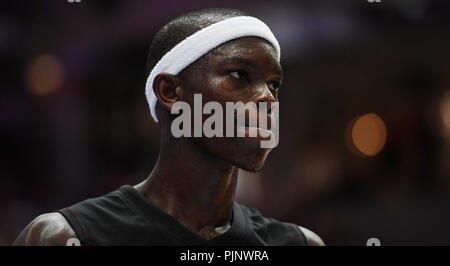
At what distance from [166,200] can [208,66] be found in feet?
1.55

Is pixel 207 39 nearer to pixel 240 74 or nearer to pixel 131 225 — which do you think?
pixel 240 74

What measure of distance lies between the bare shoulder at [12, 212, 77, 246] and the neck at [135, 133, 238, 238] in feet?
0.97

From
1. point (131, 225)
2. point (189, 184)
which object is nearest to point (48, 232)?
point (131, 225)

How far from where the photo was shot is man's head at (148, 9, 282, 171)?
1793 millimetres

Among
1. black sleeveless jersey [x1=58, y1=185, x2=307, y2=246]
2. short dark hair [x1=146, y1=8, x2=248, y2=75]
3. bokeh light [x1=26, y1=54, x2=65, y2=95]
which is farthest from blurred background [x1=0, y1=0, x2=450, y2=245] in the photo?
black sleeveless jersey [x1=58, y1=185, x2=307, y2=246]

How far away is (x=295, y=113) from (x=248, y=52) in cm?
180

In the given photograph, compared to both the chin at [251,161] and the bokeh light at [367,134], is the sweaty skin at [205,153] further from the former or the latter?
the bokeh light at [367,134]

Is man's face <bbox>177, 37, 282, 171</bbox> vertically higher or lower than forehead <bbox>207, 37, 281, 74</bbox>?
lower

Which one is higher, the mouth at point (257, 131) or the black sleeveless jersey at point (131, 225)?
the mouth at point (257, 131)

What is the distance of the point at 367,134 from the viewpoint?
3582 mm

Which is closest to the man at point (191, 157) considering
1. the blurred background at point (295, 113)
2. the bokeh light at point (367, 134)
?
the blurred background at point (295, 113)

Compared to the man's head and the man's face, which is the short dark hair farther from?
the man's face

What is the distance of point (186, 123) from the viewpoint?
186 centimetres

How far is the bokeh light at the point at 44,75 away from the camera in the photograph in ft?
9.31
